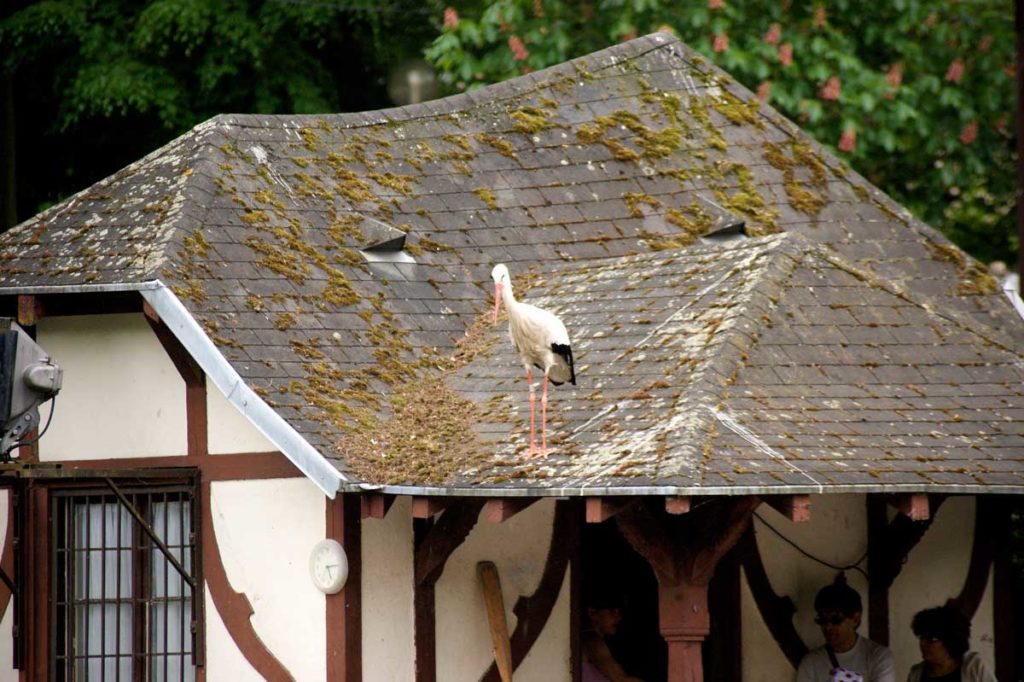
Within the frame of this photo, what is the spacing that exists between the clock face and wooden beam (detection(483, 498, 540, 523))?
100 cm

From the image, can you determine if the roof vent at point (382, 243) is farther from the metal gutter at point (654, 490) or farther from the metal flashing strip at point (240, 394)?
the metal gutter at point (654, 490)

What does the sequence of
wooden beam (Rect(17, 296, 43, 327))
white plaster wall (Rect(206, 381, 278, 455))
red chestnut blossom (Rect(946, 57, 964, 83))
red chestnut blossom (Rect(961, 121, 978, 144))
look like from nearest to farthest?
white plaster wall (Rect(206, 381, 278, 455))
wooden beam (Rect(17, 296, 43, 327))
red chestnut blossom (Rect(961, 121, 978, 144))
red chestnut blossom (Rect(946, 57, 964, 83))

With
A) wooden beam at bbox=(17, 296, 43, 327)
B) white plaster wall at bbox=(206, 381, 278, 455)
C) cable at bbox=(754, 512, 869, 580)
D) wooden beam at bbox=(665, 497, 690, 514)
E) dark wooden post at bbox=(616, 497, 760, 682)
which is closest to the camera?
wooden beam at bbox=(665, 497, 690, 514)

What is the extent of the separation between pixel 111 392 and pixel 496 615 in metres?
2.62

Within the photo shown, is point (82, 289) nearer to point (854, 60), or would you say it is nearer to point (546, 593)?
point (546, 593)

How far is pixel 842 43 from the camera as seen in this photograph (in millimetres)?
18844

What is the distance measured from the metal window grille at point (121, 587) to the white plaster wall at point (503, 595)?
4.96ft

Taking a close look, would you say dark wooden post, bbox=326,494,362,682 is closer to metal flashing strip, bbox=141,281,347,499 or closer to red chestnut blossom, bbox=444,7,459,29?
metal flashing strip, bbox=141,281,347,499

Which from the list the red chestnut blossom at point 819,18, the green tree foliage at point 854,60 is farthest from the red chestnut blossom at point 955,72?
the red chestnut blossom at point 819,18

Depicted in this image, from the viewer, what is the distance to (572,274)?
1292 cm

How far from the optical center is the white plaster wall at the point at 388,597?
11031mm

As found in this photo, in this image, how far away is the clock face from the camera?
35.7 feet

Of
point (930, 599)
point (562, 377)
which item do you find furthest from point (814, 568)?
point (562, 377)

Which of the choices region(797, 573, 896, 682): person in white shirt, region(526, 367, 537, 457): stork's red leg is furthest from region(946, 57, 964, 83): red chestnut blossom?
region(526, 367, 537, 457): stork's red leg
